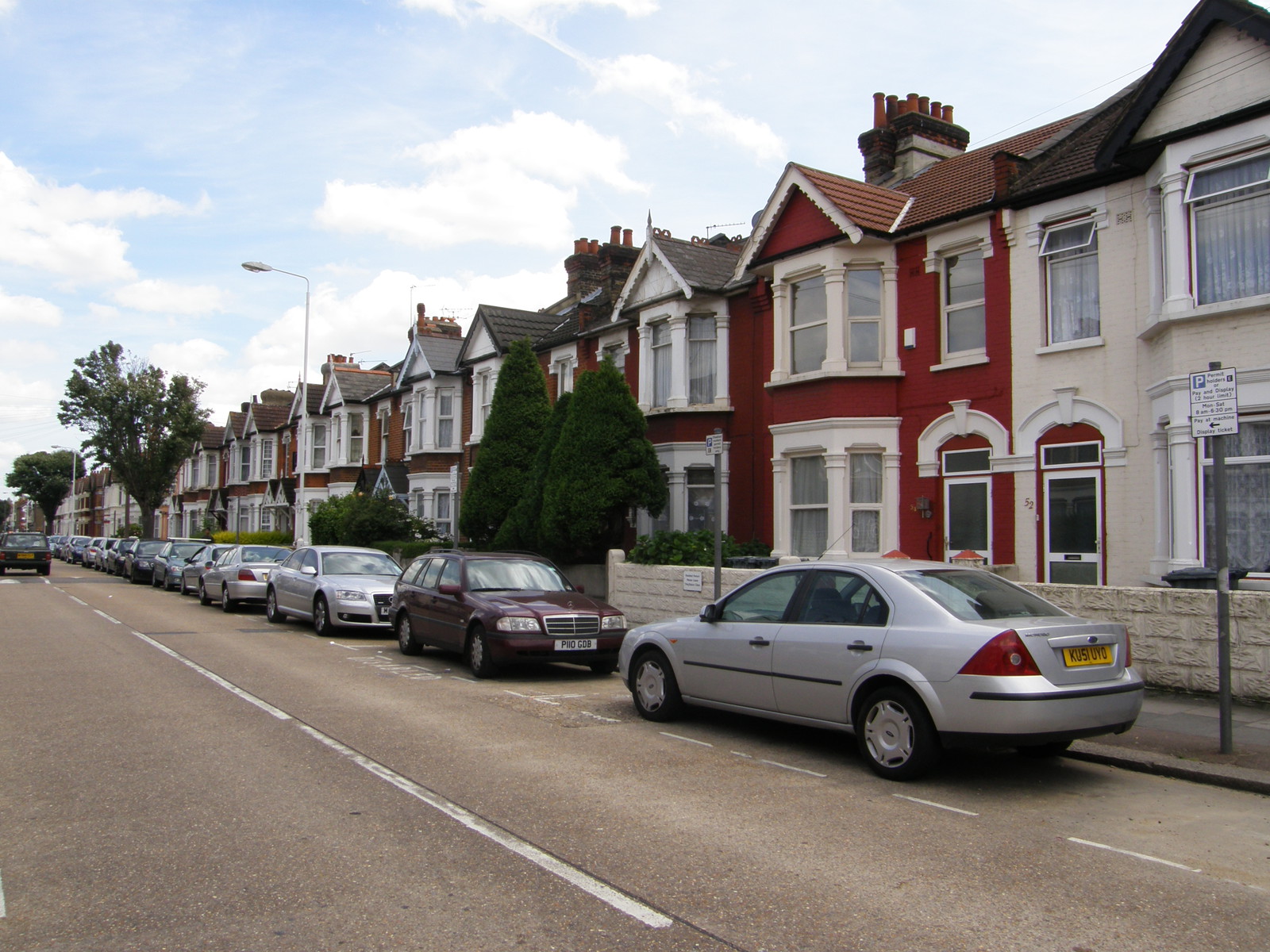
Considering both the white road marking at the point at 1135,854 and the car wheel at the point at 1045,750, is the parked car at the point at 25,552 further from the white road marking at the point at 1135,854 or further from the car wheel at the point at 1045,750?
the white road marking at the point at 1135,854

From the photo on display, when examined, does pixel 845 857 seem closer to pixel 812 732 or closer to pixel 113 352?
pixel 812 732

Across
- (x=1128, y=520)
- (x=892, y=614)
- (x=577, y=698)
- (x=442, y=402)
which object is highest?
(x=442, y=402)

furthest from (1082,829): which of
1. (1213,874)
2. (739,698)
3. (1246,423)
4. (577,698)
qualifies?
(1246,423)

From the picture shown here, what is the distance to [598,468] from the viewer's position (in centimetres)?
1933

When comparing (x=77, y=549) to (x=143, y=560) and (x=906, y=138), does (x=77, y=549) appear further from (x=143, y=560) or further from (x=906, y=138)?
(x=906, y=138)

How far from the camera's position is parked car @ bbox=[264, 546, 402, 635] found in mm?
16172

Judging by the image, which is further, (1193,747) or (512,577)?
(512,577)

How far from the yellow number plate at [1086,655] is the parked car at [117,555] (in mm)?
37352

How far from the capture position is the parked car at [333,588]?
53.1 feet

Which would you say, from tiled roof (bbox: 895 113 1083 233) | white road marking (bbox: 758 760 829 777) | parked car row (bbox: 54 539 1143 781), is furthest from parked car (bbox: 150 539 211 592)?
white road marking (bbox: 758 760 829 777)

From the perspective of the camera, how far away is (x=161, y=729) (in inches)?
329

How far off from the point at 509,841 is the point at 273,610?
14797mm

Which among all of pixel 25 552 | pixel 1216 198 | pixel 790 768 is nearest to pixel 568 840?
pixel 790 768

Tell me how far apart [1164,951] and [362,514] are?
90.4 feet
